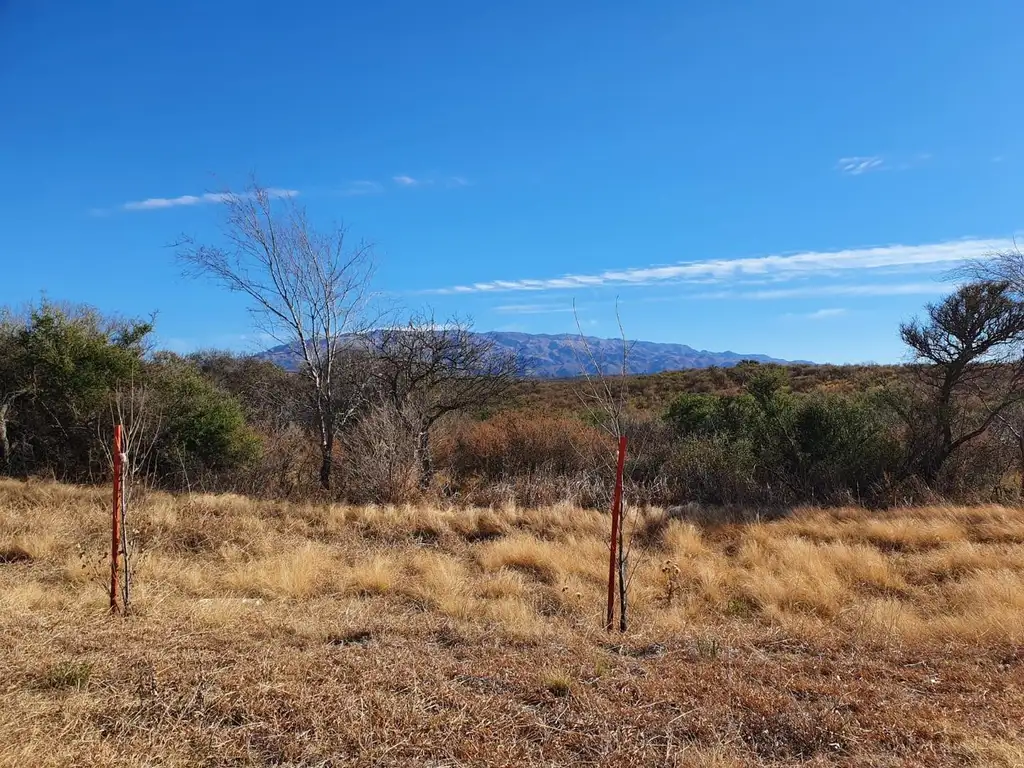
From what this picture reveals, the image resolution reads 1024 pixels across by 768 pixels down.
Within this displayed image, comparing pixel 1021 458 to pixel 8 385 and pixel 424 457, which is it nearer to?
pixel 424 457

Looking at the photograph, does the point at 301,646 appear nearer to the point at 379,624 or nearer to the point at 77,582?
the point at 379,624

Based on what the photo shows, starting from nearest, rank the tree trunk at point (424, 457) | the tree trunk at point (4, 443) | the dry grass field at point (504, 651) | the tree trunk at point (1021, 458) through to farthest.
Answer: the dry grass field at point (504, 651)
the tree trunk at point (4, 443)
the tree trunk at point (1021, 458)
the tree trunk at point (424, 457)

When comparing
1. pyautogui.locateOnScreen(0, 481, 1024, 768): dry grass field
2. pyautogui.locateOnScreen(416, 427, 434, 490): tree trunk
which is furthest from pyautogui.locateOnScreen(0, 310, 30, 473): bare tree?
pyautogui.locateOnScreen(416, 427, 434, 490): tree trunk

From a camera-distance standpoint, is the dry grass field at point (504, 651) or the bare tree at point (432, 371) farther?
the bare tree at point (432, 371)

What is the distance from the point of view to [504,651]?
499 centimetres

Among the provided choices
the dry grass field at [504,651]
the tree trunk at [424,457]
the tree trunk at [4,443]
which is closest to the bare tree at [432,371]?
the tree trunk at [424,457]

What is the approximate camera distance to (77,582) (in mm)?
6996

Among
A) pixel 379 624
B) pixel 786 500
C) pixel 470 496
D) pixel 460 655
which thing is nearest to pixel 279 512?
pixel 470 496

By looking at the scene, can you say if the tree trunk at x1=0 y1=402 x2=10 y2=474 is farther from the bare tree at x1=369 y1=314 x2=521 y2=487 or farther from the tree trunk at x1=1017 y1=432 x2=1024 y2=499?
the tree trunk at x1=1017 y1=432 x2=1024 y2=499

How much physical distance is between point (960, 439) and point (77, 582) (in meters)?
15.2

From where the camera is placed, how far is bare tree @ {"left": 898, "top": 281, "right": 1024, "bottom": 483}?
13.3m

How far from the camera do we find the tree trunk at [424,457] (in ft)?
44.8

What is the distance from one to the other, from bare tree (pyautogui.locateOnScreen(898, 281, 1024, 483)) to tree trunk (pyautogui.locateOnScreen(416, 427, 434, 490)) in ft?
33.4

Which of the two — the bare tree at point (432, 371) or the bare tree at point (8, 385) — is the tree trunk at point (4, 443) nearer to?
the bare tree at point (8, 385)
